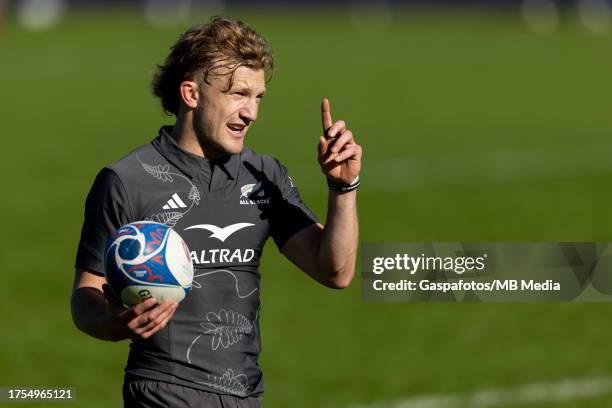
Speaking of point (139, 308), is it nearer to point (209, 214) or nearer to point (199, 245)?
point (199, 245)

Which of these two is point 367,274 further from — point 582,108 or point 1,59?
point 1,59

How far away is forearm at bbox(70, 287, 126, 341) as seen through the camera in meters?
6.47

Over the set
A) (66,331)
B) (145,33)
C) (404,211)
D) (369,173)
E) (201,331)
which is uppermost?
(145,33)

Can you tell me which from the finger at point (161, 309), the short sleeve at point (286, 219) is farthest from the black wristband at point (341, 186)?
the finger at point (161, 309)

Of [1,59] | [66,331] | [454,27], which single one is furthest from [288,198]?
[454,27]

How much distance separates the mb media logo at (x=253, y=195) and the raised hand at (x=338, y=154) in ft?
1.72

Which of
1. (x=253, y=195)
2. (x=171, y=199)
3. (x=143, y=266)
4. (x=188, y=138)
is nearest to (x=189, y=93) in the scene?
(x=188, y=138)

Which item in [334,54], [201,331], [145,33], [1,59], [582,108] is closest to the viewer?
[201,331]

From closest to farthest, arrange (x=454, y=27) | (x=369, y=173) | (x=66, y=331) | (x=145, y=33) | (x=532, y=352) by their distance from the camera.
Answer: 1. (x=532, y=352)
2. (x=66, y=331)
3. (x=369, y=173)
4. (x=145, y=33)
5. (x=454, y=27)

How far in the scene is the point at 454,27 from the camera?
2547 inches

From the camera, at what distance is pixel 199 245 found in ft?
22.9

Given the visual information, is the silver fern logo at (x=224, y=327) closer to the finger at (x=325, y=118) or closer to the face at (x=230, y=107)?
the face at (x=230, y=107)

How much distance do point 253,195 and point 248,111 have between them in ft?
1.80

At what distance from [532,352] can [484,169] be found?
48.0ft
